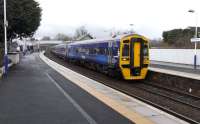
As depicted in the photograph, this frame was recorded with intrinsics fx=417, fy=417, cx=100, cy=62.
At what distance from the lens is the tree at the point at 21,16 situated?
3570cm

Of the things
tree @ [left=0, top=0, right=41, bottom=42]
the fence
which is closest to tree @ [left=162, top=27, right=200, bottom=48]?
the fence

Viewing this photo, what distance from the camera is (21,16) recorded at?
1442 inches

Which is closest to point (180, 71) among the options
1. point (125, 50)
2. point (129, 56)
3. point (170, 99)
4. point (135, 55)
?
point (135, 55)

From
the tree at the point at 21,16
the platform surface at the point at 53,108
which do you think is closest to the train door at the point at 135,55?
the platform surface at the point at 53,108

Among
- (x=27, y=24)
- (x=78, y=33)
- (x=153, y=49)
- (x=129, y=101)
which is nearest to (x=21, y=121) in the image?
(x=129, y=101)

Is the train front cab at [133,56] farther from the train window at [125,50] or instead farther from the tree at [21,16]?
the tree at [21,16]

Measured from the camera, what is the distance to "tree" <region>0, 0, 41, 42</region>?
3570cm

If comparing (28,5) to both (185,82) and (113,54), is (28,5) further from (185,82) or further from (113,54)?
(185,82)

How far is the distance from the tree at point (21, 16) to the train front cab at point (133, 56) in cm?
1330

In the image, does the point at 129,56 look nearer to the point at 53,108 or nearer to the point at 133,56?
the point at 133,56

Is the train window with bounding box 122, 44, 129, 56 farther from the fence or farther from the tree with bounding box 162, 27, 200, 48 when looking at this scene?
the tree with bounding box 162, 27, 200, 48

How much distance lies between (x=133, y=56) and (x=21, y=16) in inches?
605

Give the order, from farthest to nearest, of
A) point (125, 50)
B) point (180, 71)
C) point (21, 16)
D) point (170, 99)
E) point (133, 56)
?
1. point (21, 16)
2. point (180, 71)
3. point (133, 56)
4. point (125, 50)
5. point (170, 99)

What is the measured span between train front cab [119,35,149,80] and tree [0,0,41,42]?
13298 millimetres
